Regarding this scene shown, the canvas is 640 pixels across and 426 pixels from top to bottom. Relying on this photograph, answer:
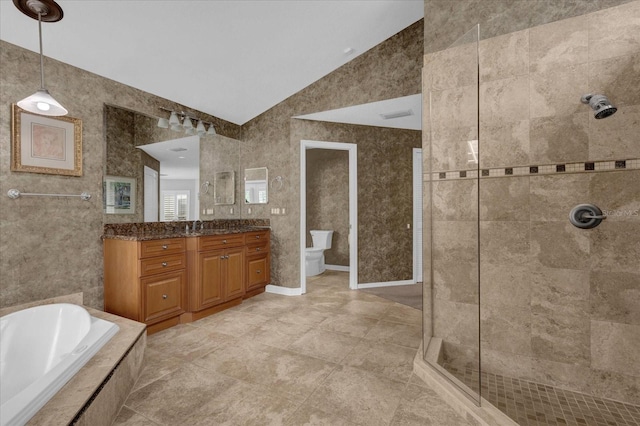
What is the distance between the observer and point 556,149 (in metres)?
1.77

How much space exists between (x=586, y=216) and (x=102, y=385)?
2.74 meters

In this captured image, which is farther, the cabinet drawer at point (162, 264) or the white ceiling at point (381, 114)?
the white ceiling at point (381, 114)

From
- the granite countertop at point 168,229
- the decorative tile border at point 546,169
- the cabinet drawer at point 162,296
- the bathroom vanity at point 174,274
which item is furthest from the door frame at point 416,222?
the cabinet drawer at point 162,296

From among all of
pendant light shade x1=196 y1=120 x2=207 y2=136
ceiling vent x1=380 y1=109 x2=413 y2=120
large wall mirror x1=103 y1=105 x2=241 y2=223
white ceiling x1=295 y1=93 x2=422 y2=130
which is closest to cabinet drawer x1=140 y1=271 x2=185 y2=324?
large wall mirror x1=103 y1=105 x2=241 y2=223

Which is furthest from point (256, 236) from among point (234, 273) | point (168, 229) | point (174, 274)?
point (174, 274)

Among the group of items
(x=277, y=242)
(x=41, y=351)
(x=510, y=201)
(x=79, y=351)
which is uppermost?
(x=510, y=201)

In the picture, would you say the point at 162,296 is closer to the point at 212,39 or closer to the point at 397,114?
the point at 212,39

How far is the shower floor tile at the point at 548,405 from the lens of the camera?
1.50 m

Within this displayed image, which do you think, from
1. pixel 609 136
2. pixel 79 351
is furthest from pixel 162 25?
pixel 609 136

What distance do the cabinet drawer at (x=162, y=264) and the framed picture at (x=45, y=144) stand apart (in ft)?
3.19

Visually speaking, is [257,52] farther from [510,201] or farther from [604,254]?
[604,254]

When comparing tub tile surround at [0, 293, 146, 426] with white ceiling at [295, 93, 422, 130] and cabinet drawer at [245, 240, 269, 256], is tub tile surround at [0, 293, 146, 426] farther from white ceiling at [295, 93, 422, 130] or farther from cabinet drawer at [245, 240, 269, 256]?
white ceiling at [295, 93, 422, 130]

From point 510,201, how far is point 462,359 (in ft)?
3.75

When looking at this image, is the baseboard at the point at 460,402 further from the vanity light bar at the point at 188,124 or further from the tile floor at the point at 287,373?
the vanity light bar at the point at 188,124
